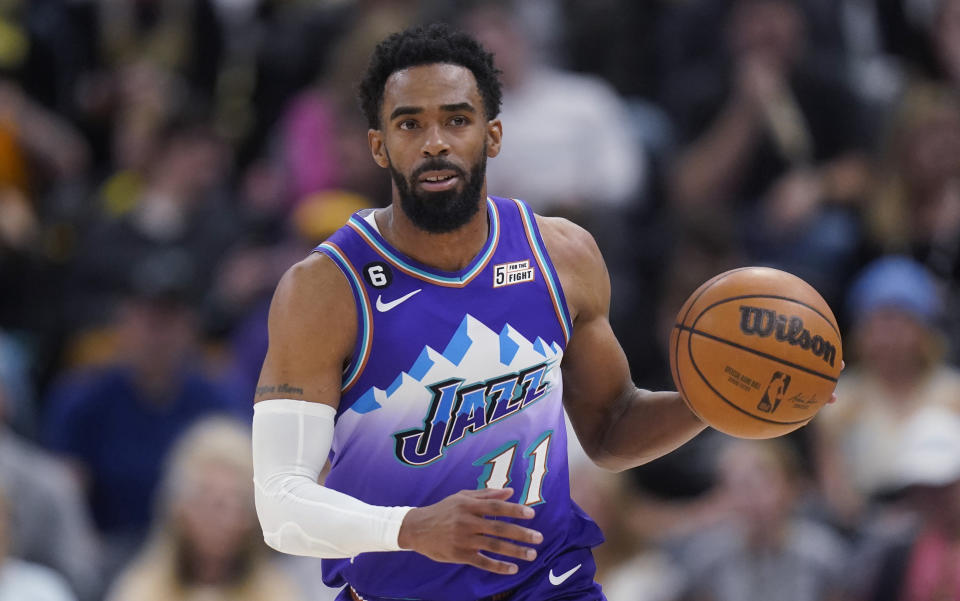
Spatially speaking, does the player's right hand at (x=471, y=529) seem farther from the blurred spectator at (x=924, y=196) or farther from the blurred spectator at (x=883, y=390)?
the blurred spectator at (x=924, y=196)

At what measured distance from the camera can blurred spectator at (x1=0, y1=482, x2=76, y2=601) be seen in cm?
736

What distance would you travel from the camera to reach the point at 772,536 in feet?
25.8

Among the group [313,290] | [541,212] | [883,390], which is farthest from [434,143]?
[883,390]

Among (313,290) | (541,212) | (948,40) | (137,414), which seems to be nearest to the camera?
(313,290)

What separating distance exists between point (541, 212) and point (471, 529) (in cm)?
531

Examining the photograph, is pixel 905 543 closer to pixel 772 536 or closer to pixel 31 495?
pixel 772 536

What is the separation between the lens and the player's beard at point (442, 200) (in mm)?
4715

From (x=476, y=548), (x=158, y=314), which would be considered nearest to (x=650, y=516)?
(x=158, y=314)

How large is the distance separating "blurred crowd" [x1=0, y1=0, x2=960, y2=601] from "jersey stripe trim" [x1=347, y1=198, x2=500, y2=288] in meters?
3.28

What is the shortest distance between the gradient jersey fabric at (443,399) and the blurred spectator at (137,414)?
4341 mm

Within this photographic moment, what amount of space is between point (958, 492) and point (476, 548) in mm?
3896

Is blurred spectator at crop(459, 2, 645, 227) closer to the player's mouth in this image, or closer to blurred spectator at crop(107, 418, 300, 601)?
blurred spectator at crop(107, 418, 300, 601)

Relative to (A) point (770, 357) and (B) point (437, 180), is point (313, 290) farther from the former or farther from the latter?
(A) point (770, 357)

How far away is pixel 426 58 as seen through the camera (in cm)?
474
